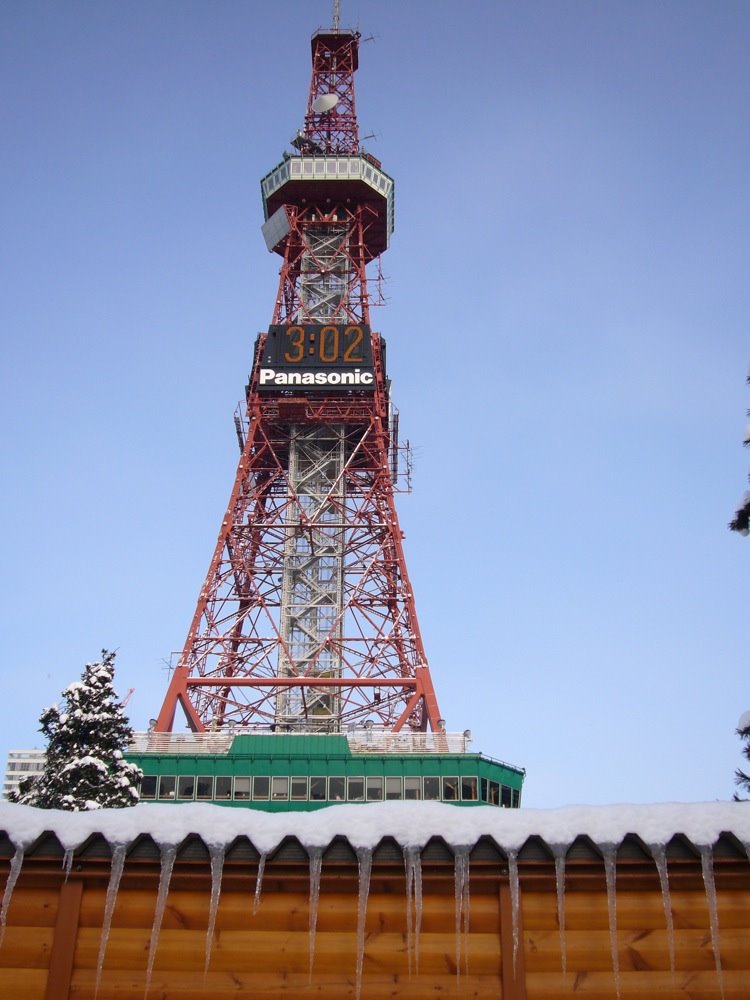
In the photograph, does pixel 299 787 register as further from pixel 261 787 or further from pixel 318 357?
pixel 318 357

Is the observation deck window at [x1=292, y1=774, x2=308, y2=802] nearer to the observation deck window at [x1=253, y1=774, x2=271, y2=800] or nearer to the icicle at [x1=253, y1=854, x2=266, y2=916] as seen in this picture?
the observation deck window at [x1=253, y1=774, x2=271, y2=800]

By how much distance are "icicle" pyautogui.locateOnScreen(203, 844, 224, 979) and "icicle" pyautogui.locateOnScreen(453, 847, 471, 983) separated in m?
2.32

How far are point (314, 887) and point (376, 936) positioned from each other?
0.80 meters

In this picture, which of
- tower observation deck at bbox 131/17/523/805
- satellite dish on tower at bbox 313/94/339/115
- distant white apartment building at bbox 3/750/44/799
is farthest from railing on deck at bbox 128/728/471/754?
distant white apartment building at bbox 3/750/44/799

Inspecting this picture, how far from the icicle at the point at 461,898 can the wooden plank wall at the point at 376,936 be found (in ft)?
0.11

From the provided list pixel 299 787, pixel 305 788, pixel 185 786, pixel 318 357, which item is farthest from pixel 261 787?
pixel 318 357

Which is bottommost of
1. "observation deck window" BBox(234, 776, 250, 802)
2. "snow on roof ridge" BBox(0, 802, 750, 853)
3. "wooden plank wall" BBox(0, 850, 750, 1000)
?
"wooden plank wall" BBox(0, 850, 750, 1000)

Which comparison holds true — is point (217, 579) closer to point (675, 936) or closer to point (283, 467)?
point (283, 467)

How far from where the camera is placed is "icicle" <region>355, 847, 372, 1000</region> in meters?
9.66

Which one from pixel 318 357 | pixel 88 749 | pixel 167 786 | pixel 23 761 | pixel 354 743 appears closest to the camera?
pixel 88 749

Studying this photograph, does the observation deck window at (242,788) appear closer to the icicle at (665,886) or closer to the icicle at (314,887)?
the icicle at (314,887)

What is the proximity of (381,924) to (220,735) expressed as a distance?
1592 inches

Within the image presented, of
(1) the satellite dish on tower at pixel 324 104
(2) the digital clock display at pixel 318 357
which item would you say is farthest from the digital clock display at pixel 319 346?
(1) the satellite dish on tower at pixel 324 104

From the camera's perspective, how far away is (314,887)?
9.76 m
